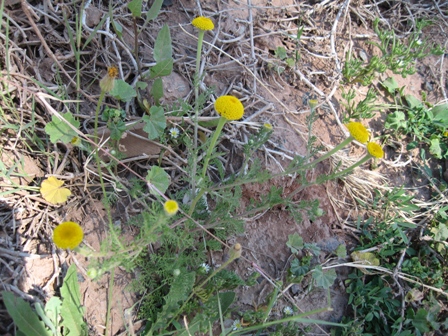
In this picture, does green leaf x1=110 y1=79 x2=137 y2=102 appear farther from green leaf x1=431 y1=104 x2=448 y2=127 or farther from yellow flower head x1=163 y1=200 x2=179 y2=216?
green leaf x1=431 y1=104 x2=448 y2=127

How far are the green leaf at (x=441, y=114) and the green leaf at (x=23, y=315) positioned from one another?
3021mm

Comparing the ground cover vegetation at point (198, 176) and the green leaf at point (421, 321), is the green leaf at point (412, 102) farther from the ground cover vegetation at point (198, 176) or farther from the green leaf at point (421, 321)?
the green leaf at point (421, 321)

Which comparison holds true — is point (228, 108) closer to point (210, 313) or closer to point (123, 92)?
point (123, 92)

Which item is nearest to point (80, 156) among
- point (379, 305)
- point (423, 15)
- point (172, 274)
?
point (172, 274)

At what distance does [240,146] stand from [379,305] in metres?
1.29

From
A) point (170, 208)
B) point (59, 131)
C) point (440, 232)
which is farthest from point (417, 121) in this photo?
point (59, 131)

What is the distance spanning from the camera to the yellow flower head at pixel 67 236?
4.45ft

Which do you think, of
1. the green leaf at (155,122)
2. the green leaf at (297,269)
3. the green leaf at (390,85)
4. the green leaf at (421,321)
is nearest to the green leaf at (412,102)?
the green leaf at (390,85)

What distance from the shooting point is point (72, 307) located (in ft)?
5.65

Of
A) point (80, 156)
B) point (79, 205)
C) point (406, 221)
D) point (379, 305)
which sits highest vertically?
point (80, 156)

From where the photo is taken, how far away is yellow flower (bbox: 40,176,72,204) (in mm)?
1896

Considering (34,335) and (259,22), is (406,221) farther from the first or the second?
(34,335)

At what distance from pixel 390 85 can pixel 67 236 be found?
Result: 2.75 meters

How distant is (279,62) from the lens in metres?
2.84
